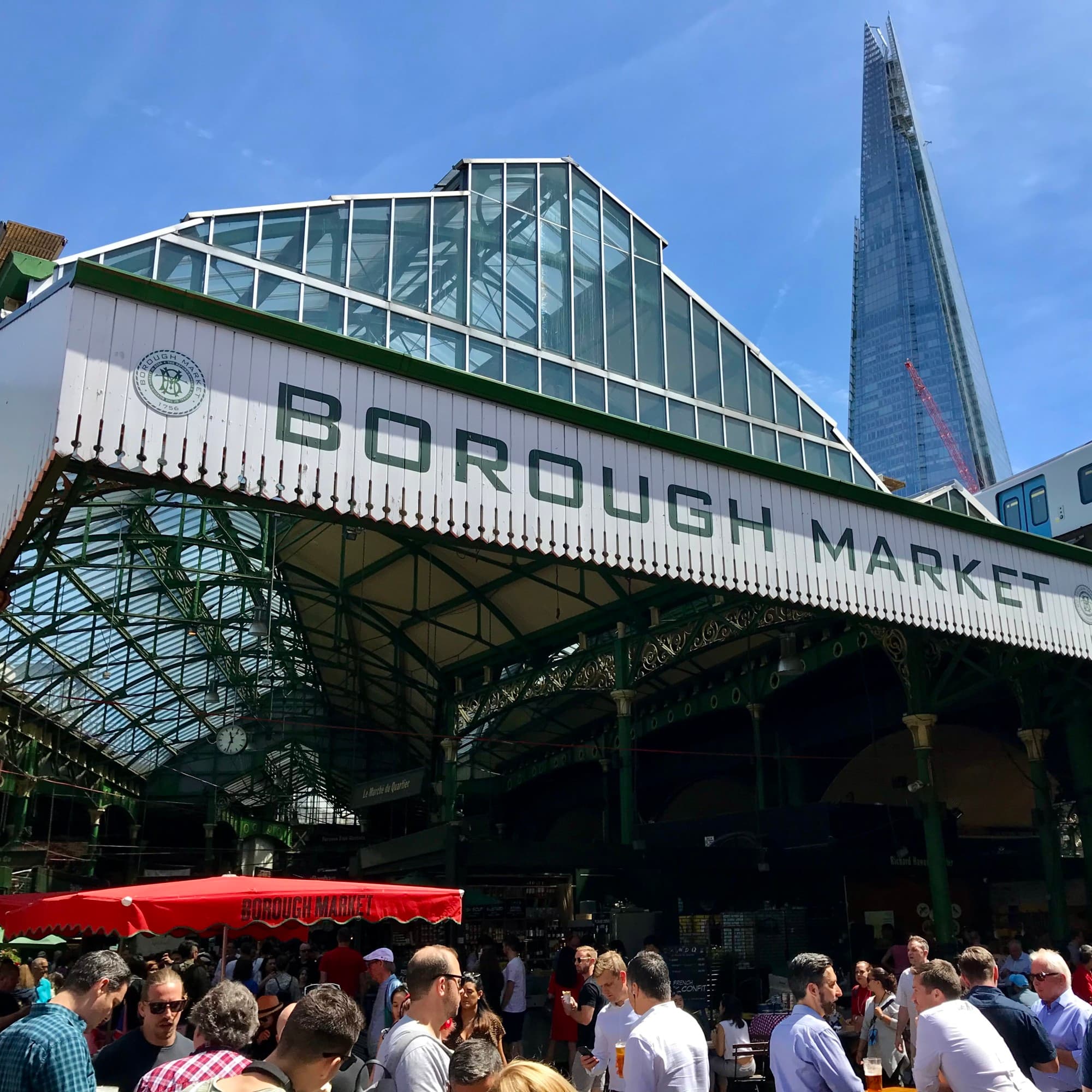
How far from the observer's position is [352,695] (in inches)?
1272

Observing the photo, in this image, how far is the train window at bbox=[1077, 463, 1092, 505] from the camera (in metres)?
28.7

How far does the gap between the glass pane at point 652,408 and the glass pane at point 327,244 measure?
6308 millimetres

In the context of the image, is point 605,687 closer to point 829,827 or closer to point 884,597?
point 829,827

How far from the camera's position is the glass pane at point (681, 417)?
20.9m

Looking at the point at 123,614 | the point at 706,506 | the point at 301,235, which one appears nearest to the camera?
the point at 706,506

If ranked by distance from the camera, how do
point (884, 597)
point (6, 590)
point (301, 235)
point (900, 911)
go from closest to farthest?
1. point (6, 590)
2. point (884, 597)
3. point (301, 235)
4. point (900, 911)

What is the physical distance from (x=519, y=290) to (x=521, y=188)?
2391mm

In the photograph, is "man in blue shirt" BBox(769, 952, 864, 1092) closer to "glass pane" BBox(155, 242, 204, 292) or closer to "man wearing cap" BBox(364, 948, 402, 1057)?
"man wearing cap" BBox(364, 948, 402, 1057)

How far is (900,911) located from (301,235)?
1687 cm

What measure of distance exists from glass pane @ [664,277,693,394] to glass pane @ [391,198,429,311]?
18.0ft

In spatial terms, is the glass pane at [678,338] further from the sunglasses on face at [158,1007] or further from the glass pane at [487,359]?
the sunglasses on face at [158,1007]

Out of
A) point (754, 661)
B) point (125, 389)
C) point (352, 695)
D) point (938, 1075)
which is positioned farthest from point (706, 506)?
point (352, 695)

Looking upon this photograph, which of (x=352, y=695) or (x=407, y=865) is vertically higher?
(x=352, y=695)

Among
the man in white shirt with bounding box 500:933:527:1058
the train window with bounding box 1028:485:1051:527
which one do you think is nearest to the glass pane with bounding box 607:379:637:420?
the man in white shirt with bounding box 500:933:527:1058
